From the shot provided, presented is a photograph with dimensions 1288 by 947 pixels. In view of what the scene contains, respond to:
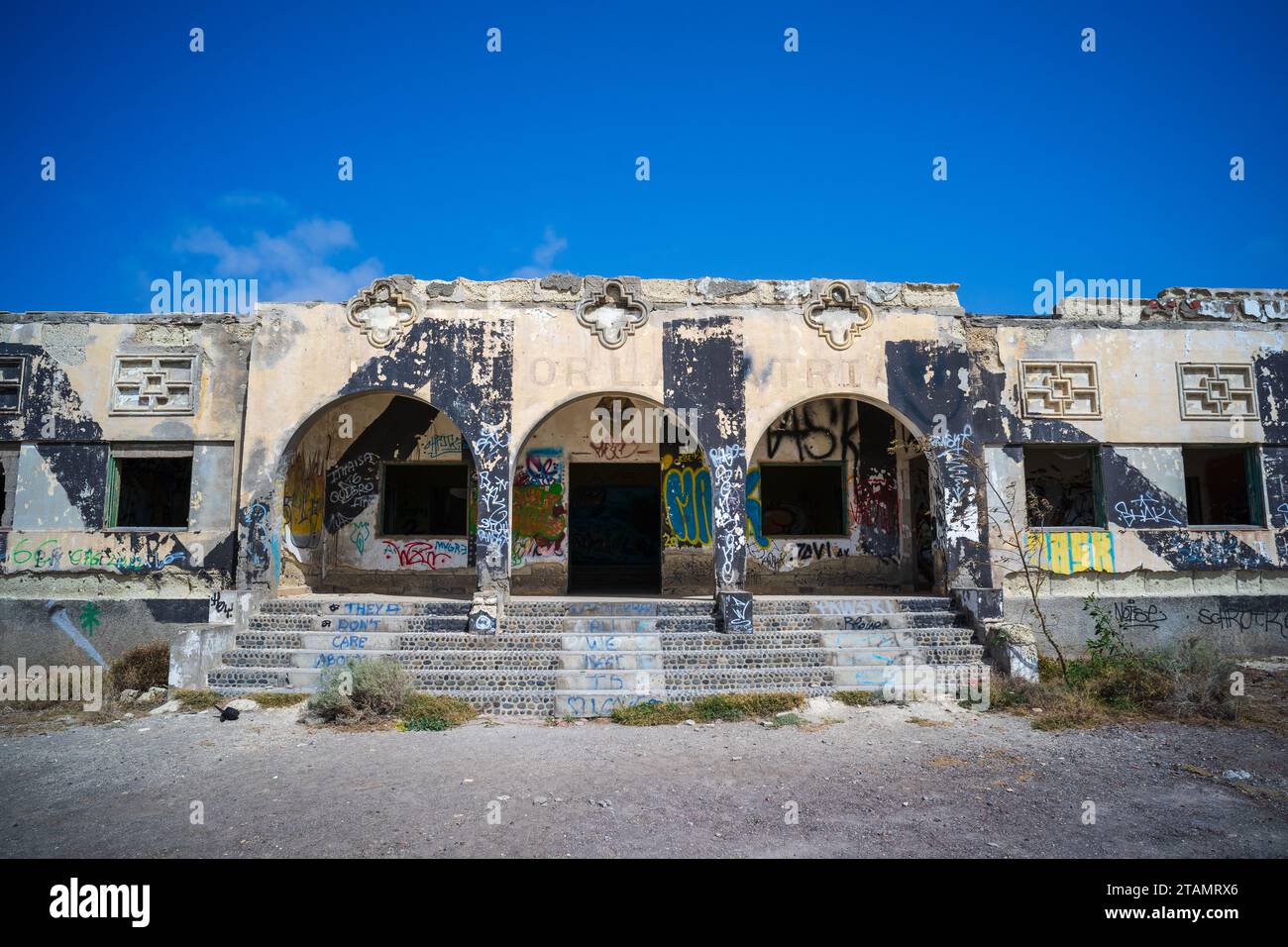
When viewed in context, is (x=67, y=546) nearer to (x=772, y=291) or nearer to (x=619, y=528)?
(x=619, y=528)

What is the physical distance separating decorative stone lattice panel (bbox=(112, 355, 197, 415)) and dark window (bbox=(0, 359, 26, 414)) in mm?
1334

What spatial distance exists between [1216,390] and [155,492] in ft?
53.4

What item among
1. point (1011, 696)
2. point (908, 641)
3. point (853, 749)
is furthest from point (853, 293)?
point (853, 749)

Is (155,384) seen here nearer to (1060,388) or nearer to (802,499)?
(802,499)

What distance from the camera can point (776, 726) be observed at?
6.86 m

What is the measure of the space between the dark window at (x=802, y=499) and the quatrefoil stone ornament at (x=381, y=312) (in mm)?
6064

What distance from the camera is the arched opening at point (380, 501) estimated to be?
→ 1128 cm

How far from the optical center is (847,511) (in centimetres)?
1166

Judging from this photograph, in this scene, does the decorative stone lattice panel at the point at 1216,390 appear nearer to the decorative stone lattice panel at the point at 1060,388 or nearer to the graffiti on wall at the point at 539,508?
the decorative stone lattice panel at the point at 1060,388

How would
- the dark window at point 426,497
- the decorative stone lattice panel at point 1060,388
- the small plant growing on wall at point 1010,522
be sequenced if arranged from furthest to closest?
the dark window at point 426,497 → the decorative stone lattice panel at point 1060,388 → the small plant growing on wall at point 1010,522

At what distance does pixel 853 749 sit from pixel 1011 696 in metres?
2.59

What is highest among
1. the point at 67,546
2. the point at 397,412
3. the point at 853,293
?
the point at 853,293

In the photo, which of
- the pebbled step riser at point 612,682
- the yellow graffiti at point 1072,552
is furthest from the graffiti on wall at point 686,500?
the yellow graffiti at point 1072,552
